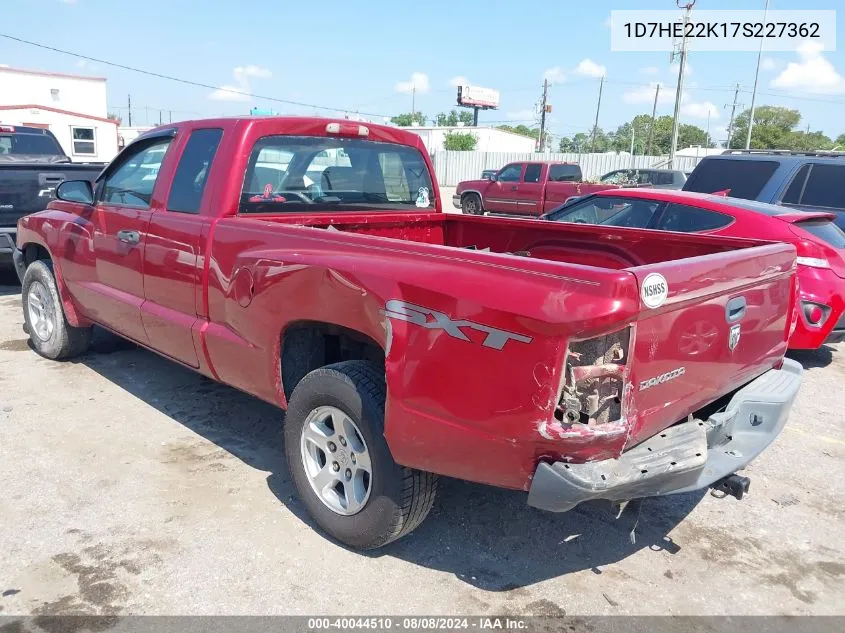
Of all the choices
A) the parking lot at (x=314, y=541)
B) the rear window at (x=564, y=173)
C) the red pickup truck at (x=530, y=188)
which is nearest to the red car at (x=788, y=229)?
the parking lot at (x=314, y=541)

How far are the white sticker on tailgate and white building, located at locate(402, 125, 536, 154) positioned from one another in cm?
5445

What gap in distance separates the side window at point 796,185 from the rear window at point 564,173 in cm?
1015

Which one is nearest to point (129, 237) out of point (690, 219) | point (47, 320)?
point (47, 320)

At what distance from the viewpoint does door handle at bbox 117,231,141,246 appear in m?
4.40

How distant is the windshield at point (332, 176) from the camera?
405cm

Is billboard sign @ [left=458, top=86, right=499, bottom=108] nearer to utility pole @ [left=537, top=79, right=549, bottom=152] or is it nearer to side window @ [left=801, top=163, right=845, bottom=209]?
utility pole @ [left=537, top=79, right=549, bottom=152]

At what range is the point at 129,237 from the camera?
4.46m

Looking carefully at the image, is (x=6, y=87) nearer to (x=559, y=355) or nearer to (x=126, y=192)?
(x=126, y=192)

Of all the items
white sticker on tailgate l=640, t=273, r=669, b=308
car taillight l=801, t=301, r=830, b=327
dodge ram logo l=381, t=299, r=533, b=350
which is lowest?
car taillight l=801, t=301, r=830, b=327

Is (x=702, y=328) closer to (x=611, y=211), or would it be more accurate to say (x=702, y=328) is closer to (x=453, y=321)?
(x=453, y=321)

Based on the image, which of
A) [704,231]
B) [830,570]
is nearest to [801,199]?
[704,231]

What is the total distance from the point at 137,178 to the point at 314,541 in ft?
9.04

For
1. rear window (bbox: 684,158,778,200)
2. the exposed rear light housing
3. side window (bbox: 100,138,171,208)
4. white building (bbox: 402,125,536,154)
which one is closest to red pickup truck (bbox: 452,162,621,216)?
rear window (bbox: 684,158,778,200)

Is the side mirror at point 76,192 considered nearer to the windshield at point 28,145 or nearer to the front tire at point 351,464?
the front tire at point 351,464
